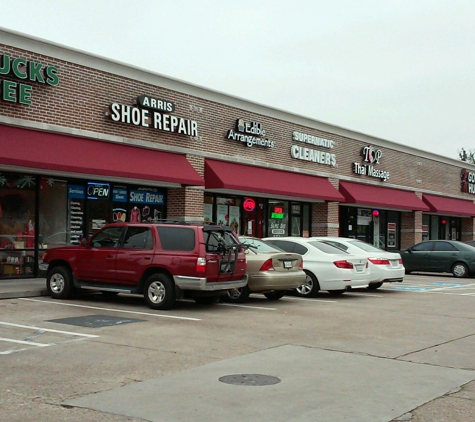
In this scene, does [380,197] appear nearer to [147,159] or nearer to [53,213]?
[147,159]

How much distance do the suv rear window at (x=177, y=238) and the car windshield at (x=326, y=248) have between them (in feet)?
15.1

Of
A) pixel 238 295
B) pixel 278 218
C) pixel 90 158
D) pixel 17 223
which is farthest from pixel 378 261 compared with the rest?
pixel 278 218

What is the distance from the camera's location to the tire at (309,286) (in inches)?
656

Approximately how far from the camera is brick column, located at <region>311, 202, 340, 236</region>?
29719mm

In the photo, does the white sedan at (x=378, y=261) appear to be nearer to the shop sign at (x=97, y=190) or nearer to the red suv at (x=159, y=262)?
the red suv at (x=159, y=262)

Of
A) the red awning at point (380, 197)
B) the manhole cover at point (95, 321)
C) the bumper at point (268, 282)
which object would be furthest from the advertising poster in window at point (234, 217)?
the manhole cover at point (95, 321)

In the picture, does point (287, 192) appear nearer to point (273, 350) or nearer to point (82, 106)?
point (82, 106)

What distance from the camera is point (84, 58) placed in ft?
63.0

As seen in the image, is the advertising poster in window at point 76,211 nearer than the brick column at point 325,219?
Yes

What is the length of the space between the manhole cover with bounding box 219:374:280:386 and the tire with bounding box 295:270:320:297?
896 cm

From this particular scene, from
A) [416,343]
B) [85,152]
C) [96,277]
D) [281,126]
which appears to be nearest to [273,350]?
[416,343]

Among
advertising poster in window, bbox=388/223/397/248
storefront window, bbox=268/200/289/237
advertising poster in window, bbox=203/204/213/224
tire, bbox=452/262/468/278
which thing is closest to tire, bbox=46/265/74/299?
advertising poster in window, bbox=203/204/213/224

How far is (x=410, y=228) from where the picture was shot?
1465 inches

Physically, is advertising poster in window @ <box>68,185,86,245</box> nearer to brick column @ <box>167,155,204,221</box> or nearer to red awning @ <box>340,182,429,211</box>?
brick column @ <box>167,155,204,221</box>
